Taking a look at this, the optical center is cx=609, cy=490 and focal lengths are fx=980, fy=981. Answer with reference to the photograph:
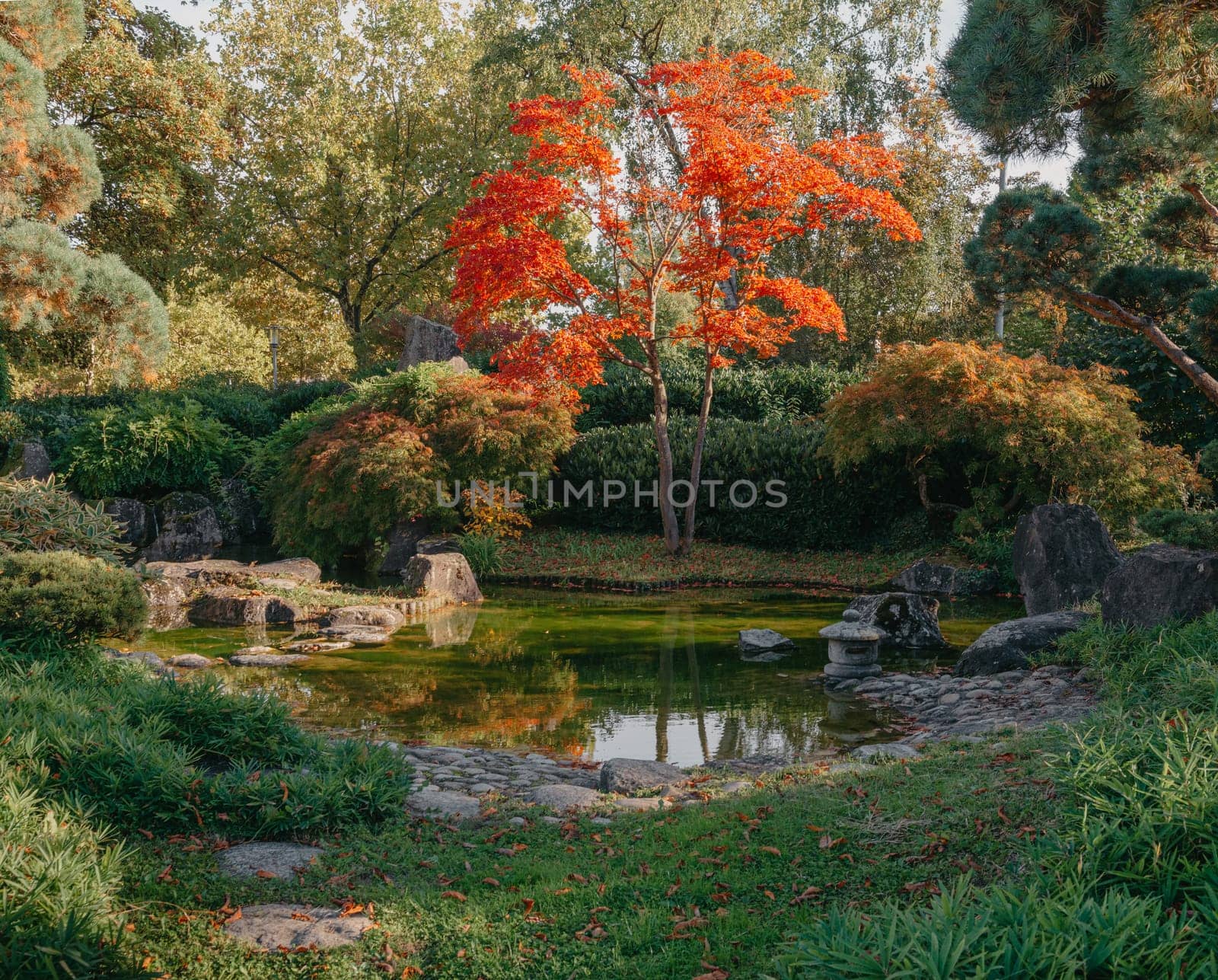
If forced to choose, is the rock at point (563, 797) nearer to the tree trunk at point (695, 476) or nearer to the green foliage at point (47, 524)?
the green foliage at point (47, 524)

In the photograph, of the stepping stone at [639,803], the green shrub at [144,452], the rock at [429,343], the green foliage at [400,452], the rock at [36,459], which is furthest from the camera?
the rock at [429,343]

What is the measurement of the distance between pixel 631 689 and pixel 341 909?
454 cm

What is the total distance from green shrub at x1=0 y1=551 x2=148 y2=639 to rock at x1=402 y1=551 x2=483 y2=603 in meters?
5.05

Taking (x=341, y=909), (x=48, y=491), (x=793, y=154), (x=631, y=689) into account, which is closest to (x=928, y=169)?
(x=793, y=154)

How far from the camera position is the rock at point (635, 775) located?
199 inches

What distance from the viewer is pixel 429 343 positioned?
1892 centimetres

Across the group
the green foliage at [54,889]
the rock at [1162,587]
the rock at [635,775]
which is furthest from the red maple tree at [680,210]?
the green foliage at [54,889]

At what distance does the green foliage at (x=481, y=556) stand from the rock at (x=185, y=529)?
459 cm

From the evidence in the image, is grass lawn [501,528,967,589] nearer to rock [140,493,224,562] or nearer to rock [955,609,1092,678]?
rock [955,609,1092,678]

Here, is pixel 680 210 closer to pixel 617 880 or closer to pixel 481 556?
pixel 481 556

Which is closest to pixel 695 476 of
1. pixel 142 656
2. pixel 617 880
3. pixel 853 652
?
pixel 853 652

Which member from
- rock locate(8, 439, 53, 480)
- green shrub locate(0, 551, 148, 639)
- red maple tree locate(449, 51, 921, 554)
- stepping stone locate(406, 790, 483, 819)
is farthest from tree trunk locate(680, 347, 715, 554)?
rock locate(8, 439, 53, 480)

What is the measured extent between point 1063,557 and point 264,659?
7217 mm

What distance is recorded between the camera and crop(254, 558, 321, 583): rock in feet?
38.1
